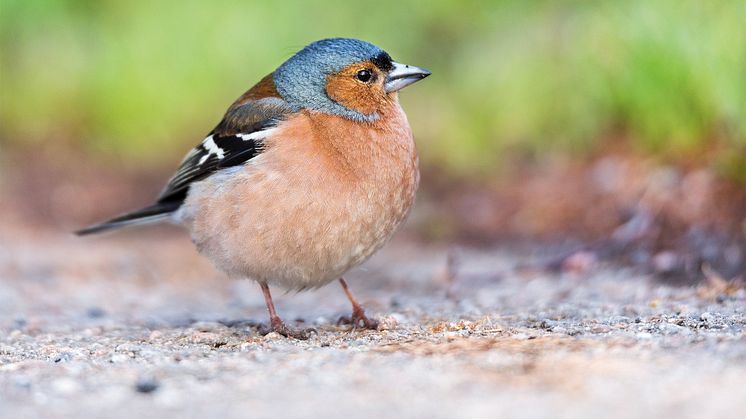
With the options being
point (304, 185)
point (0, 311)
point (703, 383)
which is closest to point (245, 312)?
point (0, 311)

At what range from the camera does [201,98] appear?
418 inches

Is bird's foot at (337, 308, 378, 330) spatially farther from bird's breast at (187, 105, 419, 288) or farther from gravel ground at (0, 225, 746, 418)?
Result: bird's breast at (187, 105, 419, 288)

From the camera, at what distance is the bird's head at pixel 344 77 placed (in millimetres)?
5297

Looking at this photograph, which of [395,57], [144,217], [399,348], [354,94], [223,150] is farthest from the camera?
[395,57]

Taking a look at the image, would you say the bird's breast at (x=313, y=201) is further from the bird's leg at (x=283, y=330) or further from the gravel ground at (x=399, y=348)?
the gravel ground at (x=399, y=348)

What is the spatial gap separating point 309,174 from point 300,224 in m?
0.23

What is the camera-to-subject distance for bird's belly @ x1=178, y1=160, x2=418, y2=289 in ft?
15.7

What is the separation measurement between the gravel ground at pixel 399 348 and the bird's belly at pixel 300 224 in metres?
0.32

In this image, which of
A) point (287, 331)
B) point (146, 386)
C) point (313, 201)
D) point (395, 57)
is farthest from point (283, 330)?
point (395, 57)

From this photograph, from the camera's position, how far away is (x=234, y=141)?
5402 millimetres

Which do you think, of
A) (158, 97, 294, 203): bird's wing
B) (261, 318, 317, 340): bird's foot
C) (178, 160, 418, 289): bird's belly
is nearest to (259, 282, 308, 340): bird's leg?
(261, 318, 317, 340): bird's foot

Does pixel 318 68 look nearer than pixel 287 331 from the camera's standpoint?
No

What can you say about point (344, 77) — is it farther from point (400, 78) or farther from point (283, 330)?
point (283, 330)

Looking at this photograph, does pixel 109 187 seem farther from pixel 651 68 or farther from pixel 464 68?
pixel 651 68
